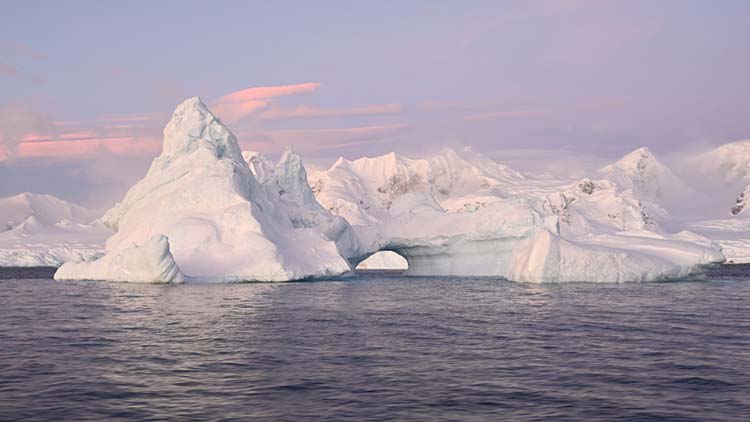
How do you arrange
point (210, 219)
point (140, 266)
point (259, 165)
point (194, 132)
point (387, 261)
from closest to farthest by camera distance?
1. point (140, 266)
2. point (210, 219)
3. point (194, 132)
4. point (259, 165)
5. point (387, 261)

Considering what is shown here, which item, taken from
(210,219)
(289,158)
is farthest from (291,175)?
(210,219)

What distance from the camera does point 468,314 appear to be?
30.2 meters

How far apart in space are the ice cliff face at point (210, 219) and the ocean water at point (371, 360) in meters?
11.1

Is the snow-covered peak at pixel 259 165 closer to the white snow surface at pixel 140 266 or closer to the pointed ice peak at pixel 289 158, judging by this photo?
the pointed ice peak at pixel 289 158

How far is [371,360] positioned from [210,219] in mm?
30596

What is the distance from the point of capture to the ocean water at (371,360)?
44.9 feet

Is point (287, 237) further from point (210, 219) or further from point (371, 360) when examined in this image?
point (371, 360)

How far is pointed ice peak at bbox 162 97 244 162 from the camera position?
55.2 meters

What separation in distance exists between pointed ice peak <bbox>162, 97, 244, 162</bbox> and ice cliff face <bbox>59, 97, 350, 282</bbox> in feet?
0.23

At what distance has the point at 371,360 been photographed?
18688 mm

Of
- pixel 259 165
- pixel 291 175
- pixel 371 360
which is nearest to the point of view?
pixel 371 360

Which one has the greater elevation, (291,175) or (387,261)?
(291,175)

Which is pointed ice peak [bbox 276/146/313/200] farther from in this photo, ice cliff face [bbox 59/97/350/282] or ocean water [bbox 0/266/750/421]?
ocean water [bbox 0/266/750/421]

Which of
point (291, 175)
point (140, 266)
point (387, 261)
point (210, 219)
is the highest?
point (291, 175)
